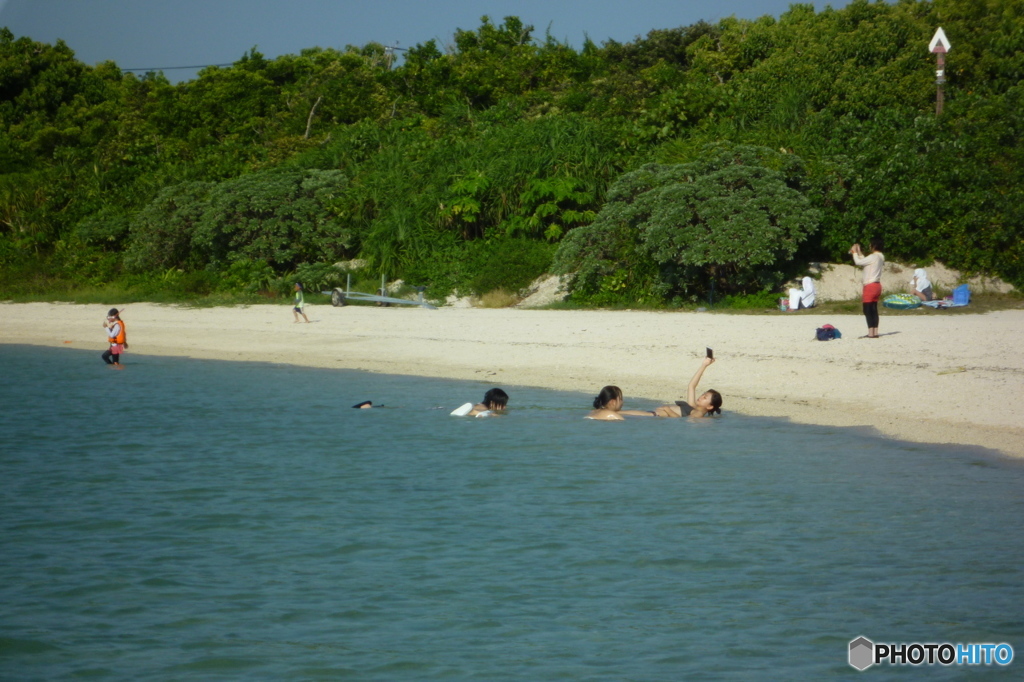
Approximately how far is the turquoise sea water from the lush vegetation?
9.39 metres

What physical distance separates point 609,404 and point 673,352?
149 inches

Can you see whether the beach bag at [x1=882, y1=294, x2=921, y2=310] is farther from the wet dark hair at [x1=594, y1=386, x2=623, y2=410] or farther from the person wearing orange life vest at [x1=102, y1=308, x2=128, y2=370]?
the person wearing orange life vest at [x1=102, y1=308, x2=128, y2=370]

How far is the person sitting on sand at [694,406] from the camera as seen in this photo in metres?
11.9

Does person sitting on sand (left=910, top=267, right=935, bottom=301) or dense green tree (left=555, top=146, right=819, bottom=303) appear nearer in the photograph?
person sitting on sand (left=910, top=267, right=935, bottom=301)

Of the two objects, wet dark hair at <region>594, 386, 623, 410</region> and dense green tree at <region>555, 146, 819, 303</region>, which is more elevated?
dense green tree at <region>555, 146, 819, 303</region>

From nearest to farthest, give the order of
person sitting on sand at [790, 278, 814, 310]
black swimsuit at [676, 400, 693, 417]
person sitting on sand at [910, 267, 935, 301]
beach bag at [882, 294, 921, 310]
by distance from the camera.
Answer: black swimsuit at [676, 400, 693, 417] < beach bag at [882, 294, 921, 310] < person sitting on sand at [910, 267, 935, 301] < person sitting on sand at [790, 278, 814, 310]

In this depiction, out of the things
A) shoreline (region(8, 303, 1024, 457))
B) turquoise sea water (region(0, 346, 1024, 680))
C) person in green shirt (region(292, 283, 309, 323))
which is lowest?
turquoise sea water (region(0, 346, 1024, 680))

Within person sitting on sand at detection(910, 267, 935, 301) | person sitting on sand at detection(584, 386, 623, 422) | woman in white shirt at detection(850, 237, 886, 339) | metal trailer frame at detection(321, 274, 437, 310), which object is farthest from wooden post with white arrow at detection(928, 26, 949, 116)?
person sitting on sand at detection(584, 386, 623, 422)

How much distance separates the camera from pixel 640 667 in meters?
5.50

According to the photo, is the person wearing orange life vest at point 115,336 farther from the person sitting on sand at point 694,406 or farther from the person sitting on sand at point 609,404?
the person sitting on sand at point 694,406

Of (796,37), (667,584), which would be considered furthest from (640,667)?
(796,37)

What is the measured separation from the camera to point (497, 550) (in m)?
7.61

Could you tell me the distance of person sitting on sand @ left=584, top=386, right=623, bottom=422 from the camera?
11930 millimetres

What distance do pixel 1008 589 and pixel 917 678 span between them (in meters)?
1.50
